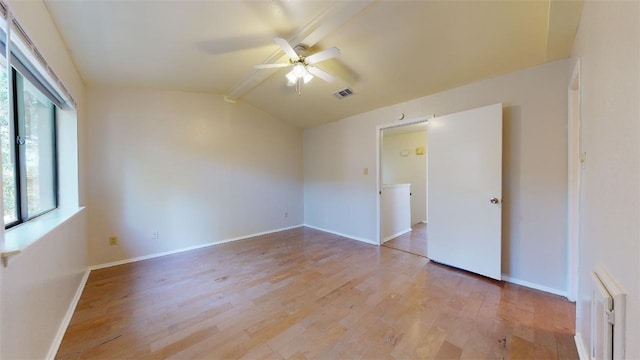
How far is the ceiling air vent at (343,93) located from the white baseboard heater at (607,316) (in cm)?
286

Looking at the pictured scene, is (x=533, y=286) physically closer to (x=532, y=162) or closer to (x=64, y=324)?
(x=532, y=162)

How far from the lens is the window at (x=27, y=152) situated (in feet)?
4.19

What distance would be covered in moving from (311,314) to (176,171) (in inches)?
114

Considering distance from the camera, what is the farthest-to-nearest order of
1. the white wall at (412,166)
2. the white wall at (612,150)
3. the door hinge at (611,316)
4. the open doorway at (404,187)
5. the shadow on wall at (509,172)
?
the white wall at (412,166), the open doorway at (404,187), the shadow on wall at (509,172), the door hinge at (611,316), the white wall at (612,150)

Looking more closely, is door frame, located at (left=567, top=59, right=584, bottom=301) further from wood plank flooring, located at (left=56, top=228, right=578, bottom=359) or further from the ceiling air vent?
the ceiling air vent

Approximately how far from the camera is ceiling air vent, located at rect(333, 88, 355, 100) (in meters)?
3.22

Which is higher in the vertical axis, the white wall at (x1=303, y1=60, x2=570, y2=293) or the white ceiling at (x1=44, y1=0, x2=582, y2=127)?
the white ceiling at (x1=44, y1=0, x2=582, y2=127)

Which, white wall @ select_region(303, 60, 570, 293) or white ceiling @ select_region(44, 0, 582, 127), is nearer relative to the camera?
white ceiling @ select_region(44, 0, 582, 127)

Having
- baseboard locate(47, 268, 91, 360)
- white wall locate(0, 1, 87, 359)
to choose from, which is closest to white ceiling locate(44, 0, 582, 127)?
white wall locate(0, 1, 87, 359)

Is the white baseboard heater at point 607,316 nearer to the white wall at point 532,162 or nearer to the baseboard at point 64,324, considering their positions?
the white wall at point 532,162

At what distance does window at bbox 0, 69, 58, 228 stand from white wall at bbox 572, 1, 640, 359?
8.79 ft

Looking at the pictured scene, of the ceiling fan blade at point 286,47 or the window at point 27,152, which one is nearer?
the window at point 27,152

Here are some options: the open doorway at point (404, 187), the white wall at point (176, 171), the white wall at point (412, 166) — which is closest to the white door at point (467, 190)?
the open doorway at point (404, 187)

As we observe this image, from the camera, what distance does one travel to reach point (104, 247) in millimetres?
2947
